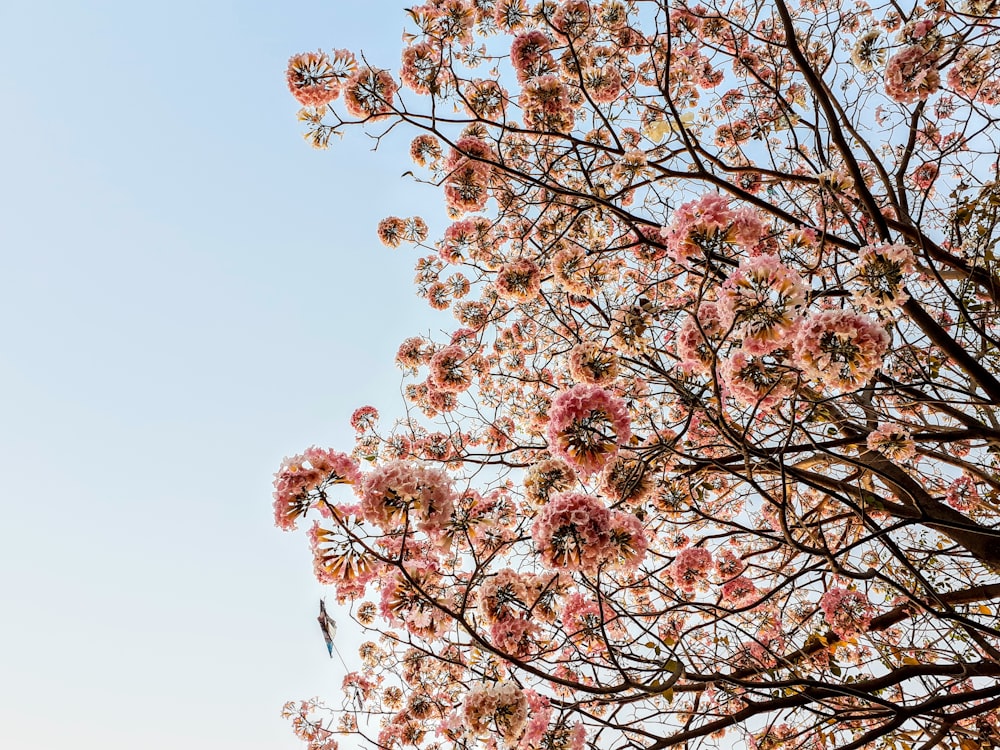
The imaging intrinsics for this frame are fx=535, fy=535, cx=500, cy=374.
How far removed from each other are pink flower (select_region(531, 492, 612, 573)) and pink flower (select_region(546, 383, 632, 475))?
193mm

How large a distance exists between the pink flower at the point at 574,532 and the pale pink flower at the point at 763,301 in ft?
3.07

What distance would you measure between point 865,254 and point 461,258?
3.58 metres

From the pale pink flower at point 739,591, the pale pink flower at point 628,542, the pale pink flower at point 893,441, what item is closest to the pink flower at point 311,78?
the pale pink flower at point 628,542

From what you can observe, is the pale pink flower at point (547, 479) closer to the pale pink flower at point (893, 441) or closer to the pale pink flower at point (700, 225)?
the pale pink flower at point (700, 225)

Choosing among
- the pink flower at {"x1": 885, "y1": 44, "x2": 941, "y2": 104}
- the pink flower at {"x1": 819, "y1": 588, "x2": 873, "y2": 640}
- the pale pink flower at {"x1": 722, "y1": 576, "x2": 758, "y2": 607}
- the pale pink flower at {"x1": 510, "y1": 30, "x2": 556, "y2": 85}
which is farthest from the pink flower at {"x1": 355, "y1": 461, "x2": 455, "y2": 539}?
the pink flower at {"x1": 885, "y1": 44, "x2": 941, "y2": 104}

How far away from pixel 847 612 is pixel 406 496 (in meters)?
3.64

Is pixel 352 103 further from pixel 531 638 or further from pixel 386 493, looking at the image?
pixel 531 638

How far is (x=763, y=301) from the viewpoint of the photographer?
7.06 feet

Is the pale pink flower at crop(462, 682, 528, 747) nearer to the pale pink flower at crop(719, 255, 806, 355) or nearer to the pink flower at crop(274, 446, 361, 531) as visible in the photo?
the pink flower at crop(274, 446, 361, 531)

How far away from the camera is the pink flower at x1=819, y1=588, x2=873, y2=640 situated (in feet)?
12.6

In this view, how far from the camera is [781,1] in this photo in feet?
9.83

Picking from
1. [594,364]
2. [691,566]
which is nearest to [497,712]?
[594,364]

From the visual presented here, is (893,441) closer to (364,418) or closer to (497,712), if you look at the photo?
(497,712)

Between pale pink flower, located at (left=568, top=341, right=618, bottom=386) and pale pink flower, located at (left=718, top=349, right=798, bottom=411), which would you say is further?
pale pink flower, located at (left=568, top=341, right=618, bottom=386)
